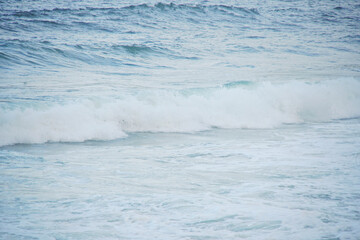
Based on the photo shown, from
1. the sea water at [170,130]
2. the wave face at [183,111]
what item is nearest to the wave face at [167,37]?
the sea water at [170,130]

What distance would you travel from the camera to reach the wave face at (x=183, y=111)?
7.20 metres

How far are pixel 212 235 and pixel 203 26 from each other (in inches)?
662

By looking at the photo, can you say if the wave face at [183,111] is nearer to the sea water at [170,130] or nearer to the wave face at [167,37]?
the sea water at [170,130]

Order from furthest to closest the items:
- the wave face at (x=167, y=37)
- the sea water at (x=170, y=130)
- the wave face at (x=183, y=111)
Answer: the wave face at (x=167, y=37)
the wave face at (x=183, y=111)
the sea water at (x=170, y=130)

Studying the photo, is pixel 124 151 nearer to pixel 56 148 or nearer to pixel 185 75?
pixel 56 148

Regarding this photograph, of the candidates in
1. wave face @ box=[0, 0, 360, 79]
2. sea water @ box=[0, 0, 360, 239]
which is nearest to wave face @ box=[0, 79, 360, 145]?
sea water @ box=[0, 0, 360, 239]

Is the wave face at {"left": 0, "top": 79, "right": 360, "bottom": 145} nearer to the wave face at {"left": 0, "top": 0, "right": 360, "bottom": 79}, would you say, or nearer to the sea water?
the sea water

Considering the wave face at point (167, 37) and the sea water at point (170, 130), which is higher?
the wave face at point (167, 37)

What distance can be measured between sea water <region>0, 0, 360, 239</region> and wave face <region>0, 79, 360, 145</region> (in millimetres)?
31

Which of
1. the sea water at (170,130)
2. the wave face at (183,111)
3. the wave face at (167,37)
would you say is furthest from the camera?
the wave face at (167,37)

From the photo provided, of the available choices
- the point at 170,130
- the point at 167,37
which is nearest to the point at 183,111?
the point at 170,130

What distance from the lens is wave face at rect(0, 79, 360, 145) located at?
7.20 m

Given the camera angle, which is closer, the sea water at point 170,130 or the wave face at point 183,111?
the sea water at point 170,130

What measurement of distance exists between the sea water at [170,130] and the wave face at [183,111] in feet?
0.10
